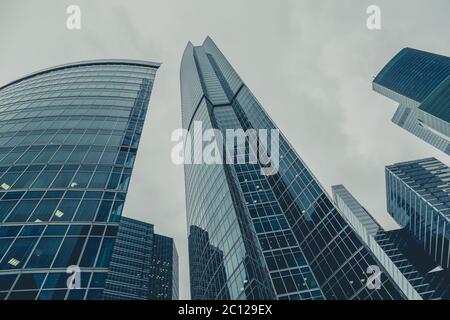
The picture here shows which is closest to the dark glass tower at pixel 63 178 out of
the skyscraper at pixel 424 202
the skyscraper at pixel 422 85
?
the skyscraper at pixel 422 85

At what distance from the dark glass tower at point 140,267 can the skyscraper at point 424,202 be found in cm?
11661

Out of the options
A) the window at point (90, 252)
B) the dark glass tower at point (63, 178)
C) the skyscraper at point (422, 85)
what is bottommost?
the window at point (90, 252)

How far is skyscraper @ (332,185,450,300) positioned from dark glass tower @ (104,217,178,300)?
275 feet

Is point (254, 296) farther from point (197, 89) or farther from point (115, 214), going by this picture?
point (197, 89)

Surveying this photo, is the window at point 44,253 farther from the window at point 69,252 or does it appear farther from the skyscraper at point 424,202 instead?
the skyscraper at point 424,202

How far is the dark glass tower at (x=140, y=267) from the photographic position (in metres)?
121

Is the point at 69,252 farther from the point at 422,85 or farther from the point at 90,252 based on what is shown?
the point at 422,85

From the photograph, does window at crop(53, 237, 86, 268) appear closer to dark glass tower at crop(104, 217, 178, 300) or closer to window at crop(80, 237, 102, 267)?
window at crop(80, 237, 102, 267)

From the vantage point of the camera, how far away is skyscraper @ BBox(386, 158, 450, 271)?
128 metres

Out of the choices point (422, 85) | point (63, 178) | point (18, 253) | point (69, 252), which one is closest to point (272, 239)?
point (63, 178)

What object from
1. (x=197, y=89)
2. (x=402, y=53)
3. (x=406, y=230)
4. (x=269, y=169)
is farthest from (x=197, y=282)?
(x=402, y=53)

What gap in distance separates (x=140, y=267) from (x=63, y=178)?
4136 inches

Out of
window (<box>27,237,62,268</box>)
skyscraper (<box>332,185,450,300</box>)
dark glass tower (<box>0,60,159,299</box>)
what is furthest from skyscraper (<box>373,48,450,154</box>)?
window (<box>27,237,62,268</box>)

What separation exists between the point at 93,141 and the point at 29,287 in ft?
80.2
